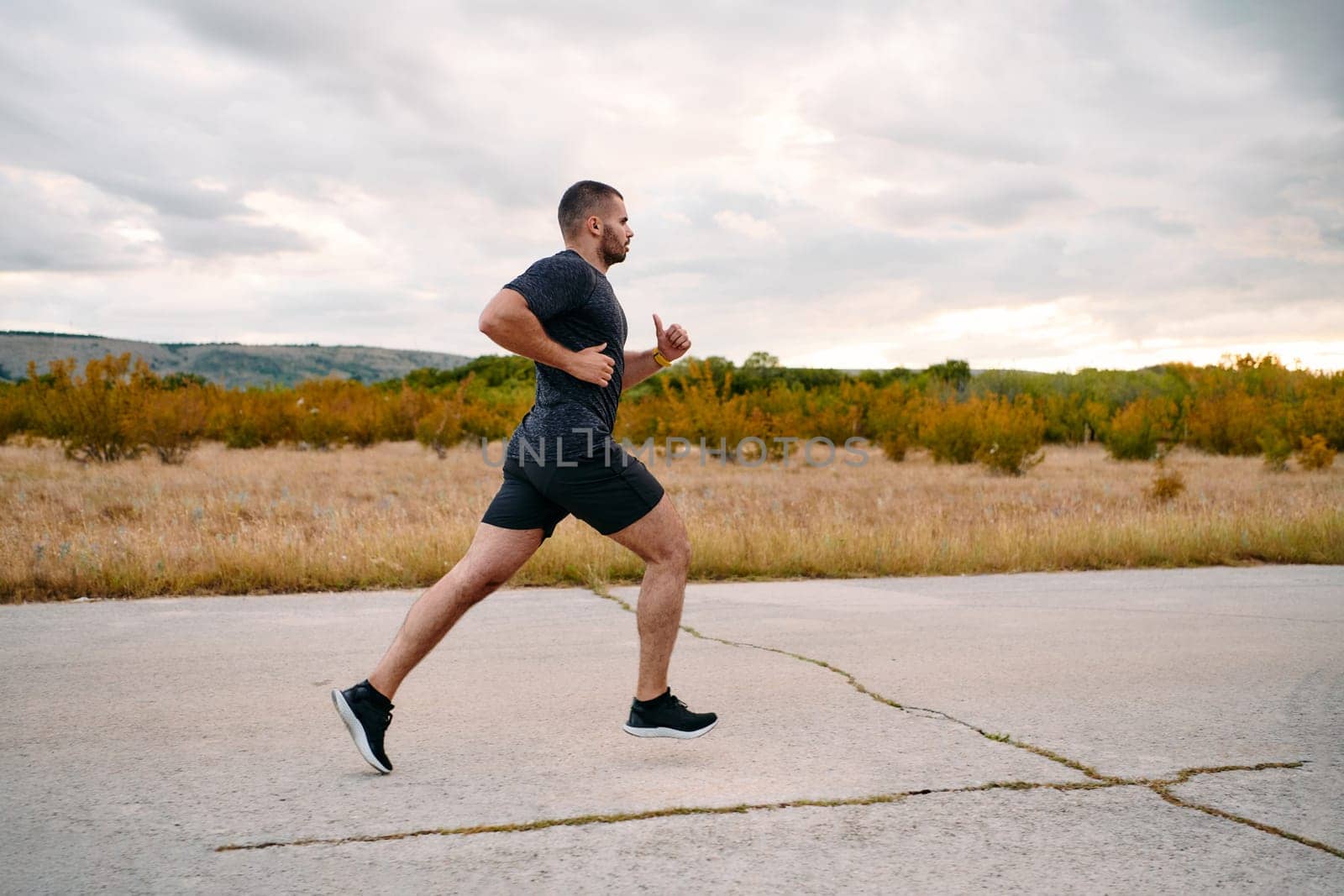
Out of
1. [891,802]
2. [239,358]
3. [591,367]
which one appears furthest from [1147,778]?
[239,358]

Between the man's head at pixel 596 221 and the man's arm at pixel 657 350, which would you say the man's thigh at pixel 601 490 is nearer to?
the man's arm at pixel 657 350

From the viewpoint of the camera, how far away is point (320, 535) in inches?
413

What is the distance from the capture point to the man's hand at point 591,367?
12.2ft

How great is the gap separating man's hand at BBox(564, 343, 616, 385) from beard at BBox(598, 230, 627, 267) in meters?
0.45

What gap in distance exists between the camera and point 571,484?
12.3 feet

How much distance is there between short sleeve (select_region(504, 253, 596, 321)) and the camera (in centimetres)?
367

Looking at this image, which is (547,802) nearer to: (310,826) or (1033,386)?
(310,826)

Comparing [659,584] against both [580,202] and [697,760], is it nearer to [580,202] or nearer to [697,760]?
[697,760]

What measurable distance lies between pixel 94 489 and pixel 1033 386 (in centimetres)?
3657

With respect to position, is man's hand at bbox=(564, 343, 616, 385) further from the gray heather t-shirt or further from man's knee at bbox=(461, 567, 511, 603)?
man's knee at bbox=(461, 567, 511, 603)

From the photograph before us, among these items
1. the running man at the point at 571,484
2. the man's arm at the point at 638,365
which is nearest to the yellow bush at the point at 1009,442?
the man's arm at the point at 638,365

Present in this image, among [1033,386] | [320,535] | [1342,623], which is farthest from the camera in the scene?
[1033,386]

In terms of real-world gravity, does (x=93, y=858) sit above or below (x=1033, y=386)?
below

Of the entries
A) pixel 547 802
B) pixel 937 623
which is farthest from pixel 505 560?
pixel 937 623
